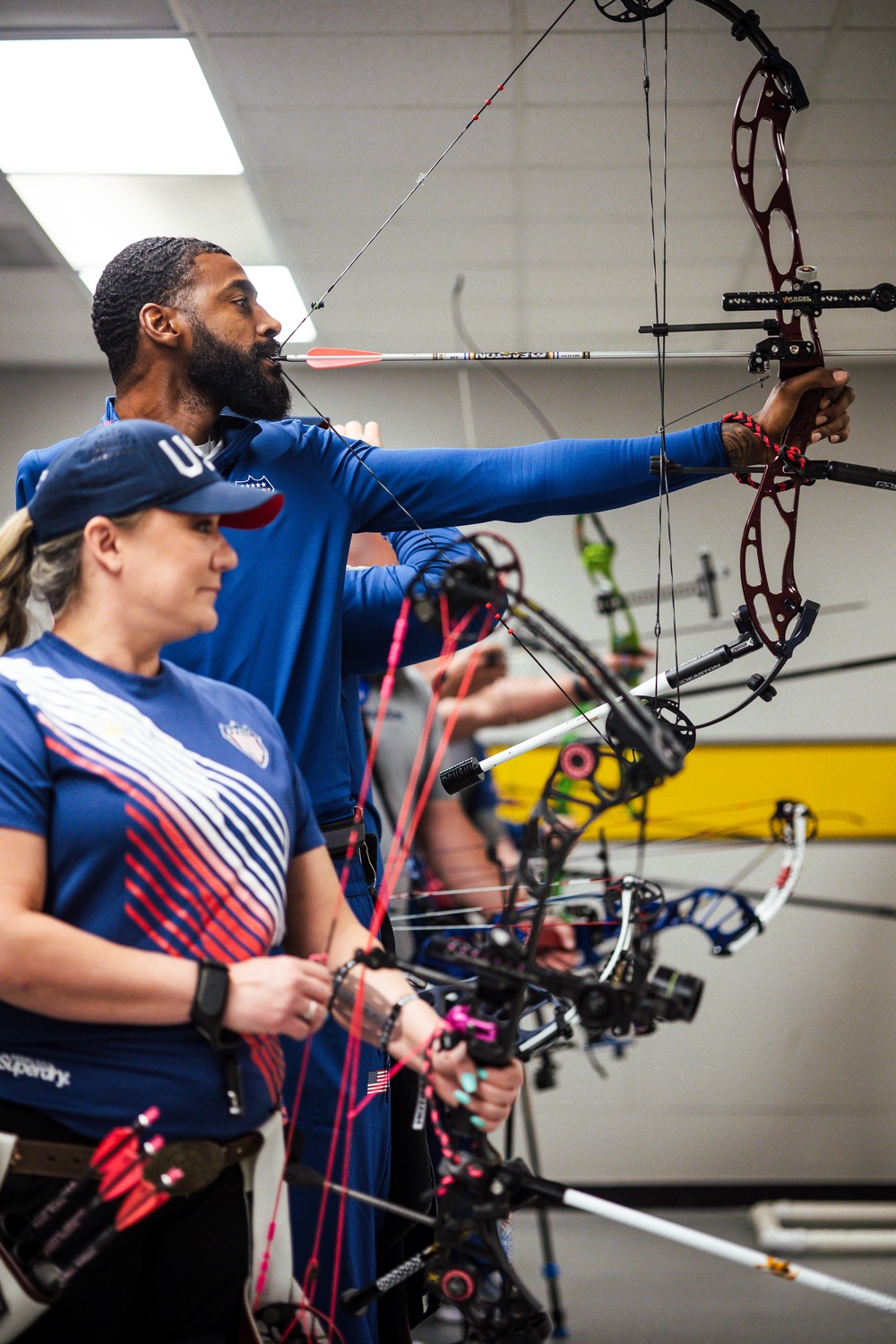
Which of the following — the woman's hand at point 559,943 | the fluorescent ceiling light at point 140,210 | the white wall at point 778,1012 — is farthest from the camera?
the white wall at point 778,1012

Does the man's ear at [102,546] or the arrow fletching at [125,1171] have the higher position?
the man's ear at [102,546]

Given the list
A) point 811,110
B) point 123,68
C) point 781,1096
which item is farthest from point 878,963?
point 123,68

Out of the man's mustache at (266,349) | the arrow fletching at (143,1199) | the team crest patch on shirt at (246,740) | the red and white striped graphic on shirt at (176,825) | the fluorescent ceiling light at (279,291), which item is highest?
the fluorescent ceiling light at (279,291)

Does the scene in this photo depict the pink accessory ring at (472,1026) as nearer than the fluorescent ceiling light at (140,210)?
Yes

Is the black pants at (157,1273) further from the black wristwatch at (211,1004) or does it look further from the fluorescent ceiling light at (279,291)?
the fluorescent ceiling light at (279,291)

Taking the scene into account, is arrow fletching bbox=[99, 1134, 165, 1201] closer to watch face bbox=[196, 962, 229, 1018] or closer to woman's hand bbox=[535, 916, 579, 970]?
watch face bbox=[196, 962, 229, 1018]

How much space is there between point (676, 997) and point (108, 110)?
217 centimetres

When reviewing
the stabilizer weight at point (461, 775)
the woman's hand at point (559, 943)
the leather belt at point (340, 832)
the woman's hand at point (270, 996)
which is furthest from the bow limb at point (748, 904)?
the woman's hand at point (270, 996)

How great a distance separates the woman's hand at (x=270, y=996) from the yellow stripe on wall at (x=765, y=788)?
2813 mm

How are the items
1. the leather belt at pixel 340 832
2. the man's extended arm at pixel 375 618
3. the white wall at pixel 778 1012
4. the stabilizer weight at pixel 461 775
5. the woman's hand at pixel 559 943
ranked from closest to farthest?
the leather belt at pixel 340 832, the stabilizer weight at pixel 461 775, the man's extended arm at pixel 375 618, the woman's hand at pixel 559 943, the white wall at pixel 778 1012

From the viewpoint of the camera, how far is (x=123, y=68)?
7.46ft

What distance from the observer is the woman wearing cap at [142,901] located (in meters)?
0.95

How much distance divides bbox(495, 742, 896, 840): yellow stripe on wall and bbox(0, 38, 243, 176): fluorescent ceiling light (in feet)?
6.62

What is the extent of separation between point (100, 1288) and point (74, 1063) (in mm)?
181
